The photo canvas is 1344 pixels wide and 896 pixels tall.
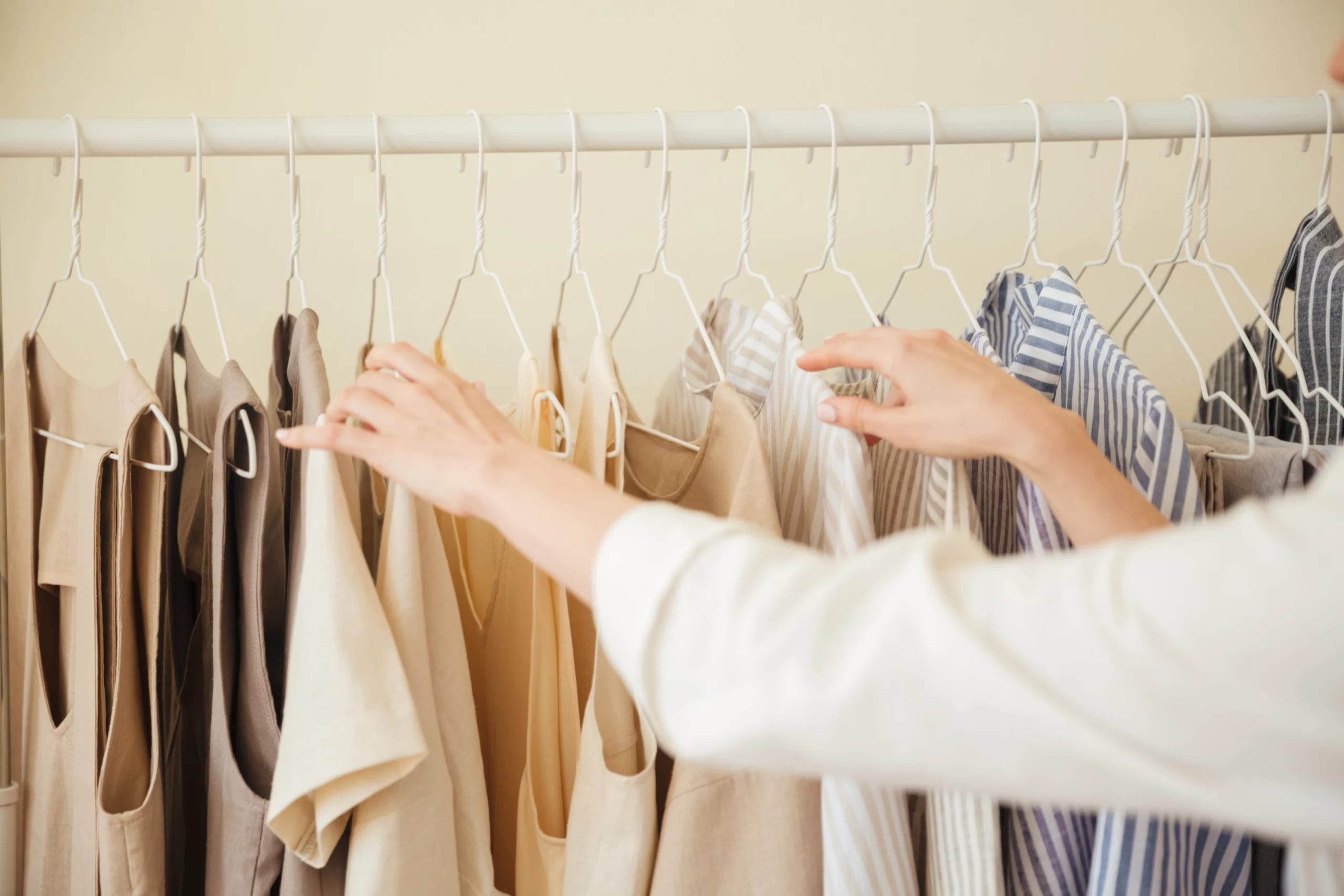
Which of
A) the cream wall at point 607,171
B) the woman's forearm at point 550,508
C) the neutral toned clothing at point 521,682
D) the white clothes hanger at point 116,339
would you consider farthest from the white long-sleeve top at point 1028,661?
the cream wall at point 607,171

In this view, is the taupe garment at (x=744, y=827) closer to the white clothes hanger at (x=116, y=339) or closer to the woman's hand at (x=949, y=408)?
the woman's hand at (x=949, y=408)

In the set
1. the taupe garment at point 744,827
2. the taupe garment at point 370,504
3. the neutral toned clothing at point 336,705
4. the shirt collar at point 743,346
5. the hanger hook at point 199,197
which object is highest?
the hanger hook at point 199,197

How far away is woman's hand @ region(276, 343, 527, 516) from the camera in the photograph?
20.0 inches

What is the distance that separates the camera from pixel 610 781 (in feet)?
2.06

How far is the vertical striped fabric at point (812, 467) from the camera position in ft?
1.87

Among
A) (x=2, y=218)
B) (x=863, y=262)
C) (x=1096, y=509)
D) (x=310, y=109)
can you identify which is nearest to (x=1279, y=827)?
(x=1096, y=509)

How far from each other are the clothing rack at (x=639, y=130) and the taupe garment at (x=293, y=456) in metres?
0.15

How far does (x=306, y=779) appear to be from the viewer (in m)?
0.58

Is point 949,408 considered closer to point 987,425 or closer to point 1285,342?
point 987,425

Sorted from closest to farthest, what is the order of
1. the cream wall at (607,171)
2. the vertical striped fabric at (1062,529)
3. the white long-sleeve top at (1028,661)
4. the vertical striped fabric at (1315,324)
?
the white long-sleeve top at (1028,661), the vertical striped fabric at (1062,529), the vertical striped fabric at (1315,324), the cream wall at (607,171)

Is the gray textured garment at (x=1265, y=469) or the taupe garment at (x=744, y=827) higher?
the gray textured garment at (x=1265, y=469)

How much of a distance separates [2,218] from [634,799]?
110 cm

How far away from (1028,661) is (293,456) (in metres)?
0.57

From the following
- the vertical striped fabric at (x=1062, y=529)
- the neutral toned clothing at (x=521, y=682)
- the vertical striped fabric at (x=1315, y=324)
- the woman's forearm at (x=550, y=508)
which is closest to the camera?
the woman's forearm at (x=550, y=508)
